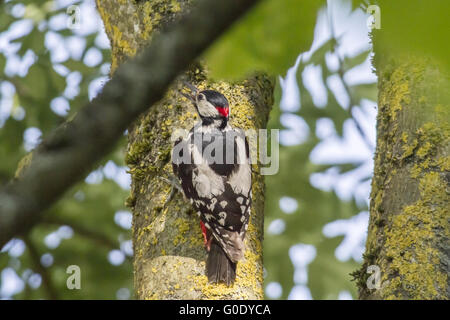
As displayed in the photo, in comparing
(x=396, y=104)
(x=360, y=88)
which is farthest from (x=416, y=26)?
(x=360, y=88)

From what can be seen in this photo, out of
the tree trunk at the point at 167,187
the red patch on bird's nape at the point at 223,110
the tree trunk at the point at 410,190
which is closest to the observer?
the tree trunk at the point at 410,190

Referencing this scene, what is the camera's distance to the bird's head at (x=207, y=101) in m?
3.30

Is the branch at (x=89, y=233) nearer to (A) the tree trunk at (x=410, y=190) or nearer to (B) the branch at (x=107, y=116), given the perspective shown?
(A) the tree trunk at (x=410, y=190)

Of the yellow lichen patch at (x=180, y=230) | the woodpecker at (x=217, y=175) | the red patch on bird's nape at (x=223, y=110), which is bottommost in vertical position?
the yellow lichen patch at (x=180, y=230)

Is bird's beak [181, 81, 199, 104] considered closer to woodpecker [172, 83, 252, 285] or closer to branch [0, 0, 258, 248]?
woodpecker [172, 83, 252, 285]

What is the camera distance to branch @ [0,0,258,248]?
38.4 inches

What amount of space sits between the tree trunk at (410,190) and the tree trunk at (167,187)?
0.60 metres

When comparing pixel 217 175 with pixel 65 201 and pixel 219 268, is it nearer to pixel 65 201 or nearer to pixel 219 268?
pixel 219 268

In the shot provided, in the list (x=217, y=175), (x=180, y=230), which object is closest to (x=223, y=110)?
(x=217, y=175)

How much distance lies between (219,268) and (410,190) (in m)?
0.94

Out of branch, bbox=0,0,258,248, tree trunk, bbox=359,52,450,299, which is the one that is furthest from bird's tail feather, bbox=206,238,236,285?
branch, bbox=0,0,258,248

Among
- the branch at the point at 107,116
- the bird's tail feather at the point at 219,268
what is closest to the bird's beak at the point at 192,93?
the bird's tail feather at the point at 219,268

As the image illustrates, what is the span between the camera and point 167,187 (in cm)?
303

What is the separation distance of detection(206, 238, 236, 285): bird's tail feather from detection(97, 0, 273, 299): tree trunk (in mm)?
35
